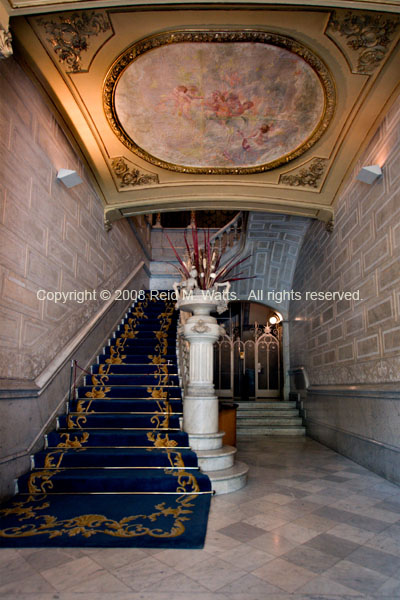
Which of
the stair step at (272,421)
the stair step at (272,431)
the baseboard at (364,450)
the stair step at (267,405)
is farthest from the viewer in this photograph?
the stair step at (267,405)

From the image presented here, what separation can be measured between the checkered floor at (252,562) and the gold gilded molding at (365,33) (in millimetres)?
4250

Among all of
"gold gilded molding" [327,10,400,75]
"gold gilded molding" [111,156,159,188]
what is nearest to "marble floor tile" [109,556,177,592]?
"gold gilded molding" [327,10,400,75]

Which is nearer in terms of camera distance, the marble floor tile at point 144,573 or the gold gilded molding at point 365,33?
the marble floor tile at point 144,573

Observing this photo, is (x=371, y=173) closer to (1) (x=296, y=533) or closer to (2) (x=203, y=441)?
(2) (x=203, y=441)

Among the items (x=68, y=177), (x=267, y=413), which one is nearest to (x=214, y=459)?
(x=68, y=177)

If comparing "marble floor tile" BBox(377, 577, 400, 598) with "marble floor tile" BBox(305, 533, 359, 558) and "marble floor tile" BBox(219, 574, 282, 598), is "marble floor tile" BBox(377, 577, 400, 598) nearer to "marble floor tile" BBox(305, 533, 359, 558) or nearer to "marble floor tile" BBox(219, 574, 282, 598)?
"marble floor tile" BBox(305, 533, 359, 558)

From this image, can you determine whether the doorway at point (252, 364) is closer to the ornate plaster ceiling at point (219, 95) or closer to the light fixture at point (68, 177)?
the ornate plaster ceiling at point (219, 95)

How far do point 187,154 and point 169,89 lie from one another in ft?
3.65

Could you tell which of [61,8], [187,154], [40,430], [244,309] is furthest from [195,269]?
[244,309]

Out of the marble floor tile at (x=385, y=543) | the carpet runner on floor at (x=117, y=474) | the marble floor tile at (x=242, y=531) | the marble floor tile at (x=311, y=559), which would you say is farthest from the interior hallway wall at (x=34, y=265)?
the marble floor tile at (x=385, y=543)

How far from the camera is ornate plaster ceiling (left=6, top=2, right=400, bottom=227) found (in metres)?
3.92

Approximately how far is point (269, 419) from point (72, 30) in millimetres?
7178

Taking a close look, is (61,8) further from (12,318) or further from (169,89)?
(12,318)

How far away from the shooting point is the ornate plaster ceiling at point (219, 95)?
3.92 metres
